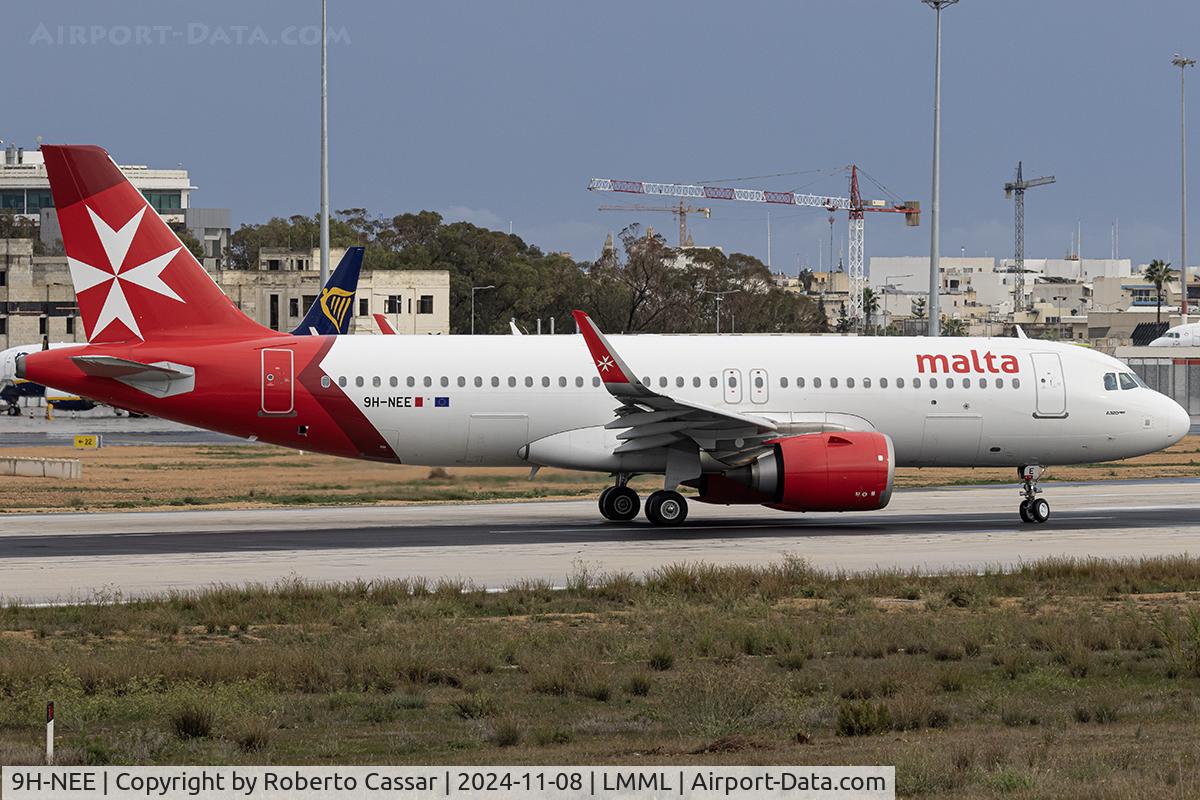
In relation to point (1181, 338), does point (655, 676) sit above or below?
below

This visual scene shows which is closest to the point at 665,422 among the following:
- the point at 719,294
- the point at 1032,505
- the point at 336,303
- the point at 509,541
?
the point at 509,541

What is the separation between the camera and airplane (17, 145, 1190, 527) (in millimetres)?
29227

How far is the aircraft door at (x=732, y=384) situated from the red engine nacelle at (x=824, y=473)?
2119mm

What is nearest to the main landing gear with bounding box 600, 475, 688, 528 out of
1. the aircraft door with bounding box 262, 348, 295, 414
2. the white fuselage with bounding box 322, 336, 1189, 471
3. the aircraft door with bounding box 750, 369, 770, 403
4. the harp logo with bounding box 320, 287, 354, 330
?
the white fuselage with bounding box 322, 336, 1189, 471

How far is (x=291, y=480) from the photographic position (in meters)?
42.6

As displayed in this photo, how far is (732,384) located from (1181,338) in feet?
303

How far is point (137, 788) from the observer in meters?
9.60

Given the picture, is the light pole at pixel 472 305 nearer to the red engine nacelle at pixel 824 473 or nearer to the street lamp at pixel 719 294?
the street lamp at pixel 719 294

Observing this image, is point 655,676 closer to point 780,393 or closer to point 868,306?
point 780,393

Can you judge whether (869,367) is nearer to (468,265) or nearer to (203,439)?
(203,439)

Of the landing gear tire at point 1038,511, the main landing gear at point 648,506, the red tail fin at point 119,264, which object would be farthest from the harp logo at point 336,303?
the landing gear tire at point 1038,511

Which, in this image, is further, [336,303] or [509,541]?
[336,303]

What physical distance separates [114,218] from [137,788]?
22.0 m

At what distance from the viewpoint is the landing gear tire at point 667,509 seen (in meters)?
30.6
